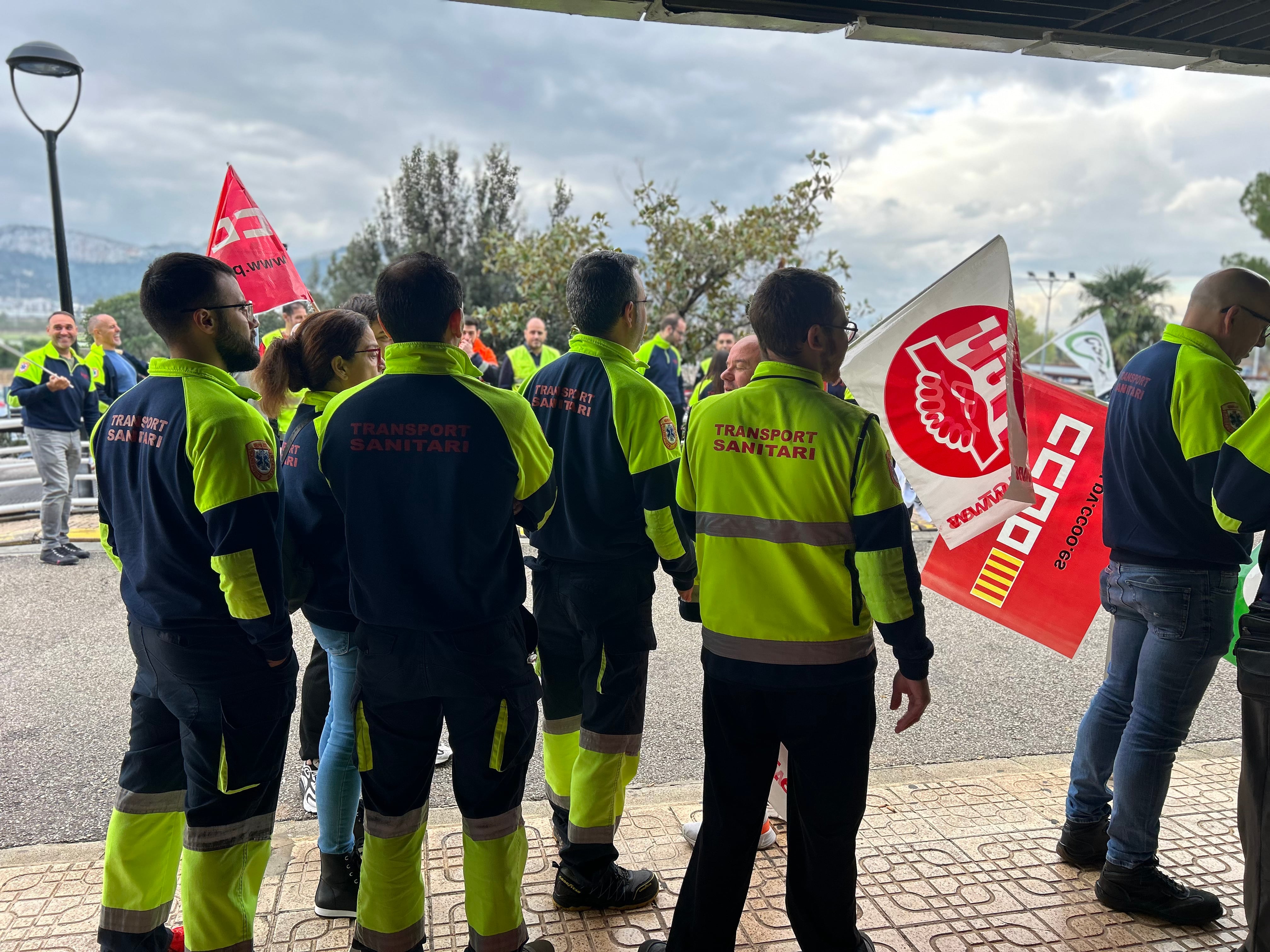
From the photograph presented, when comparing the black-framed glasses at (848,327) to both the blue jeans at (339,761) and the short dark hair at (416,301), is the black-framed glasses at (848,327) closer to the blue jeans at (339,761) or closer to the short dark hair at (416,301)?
the short dark hair at (416,301)

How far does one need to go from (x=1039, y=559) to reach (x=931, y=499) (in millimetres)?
903

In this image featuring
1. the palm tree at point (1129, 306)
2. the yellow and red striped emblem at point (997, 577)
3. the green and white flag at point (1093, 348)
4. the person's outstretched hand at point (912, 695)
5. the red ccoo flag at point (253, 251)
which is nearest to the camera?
the person's outstretched hand at point (912, 695)

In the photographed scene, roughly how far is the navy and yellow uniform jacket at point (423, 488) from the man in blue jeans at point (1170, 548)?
87.4 inches

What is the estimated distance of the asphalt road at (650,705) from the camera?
415cm

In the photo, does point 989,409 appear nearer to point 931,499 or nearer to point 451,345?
point 931,499

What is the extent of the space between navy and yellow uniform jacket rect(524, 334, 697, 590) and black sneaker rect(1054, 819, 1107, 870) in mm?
1836

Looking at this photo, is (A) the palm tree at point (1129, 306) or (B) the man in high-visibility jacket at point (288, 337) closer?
(B) the man in high-visibility jacket at point (288, 337)

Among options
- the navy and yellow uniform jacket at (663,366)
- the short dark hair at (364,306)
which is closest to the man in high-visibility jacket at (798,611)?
the short dark hair at (364,306)

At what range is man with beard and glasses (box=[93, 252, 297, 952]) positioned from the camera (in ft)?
8.00

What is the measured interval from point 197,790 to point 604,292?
2055 millimetres

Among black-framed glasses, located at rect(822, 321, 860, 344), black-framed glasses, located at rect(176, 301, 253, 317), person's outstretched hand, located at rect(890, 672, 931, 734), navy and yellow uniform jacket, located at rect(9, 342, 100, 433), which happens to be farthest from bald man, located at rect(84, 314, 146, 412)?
person's outstretched hand, located at rect(890, 672, 931, 734)

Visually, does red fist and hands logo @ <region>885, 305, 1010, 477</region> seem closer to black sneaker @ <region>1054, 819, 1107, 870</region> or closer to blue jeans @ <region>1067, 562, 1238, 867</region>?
blue jeans @ <region>1067, 562, 1238, 867</region>

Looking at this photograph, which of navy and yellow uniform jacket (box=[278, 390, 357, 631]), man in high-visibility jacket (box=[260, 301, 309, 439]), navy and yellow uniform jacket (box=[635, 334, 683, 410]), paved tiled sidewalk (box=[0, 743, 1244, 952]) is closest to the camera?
navy and yellow uniform jacket (box=[278, 390, 357, 631])

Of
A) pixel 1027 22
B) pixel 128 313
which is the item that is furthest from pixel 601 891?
pixel 128 313
